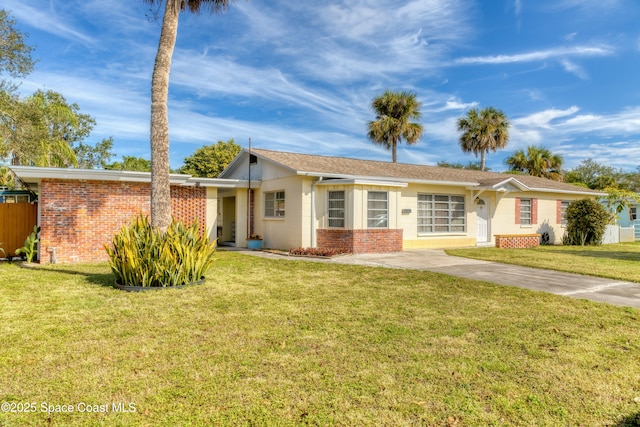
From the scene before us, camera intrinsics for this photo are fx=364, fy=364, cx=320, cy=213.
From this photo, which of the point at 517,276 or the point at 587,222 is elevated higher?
the point at 587,222

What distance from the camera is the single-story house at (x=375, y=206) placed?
13.6m

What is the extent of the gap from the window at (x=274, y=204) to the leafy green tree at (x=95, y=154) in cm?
3098

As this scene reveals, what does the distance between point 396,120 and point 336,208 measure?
52.5 feet

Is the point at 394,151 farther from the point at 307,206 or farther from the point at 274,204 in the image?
the point at 307,206

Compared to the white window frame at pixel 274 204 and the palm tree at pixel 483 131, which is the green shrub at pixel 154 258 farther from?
the palm tree at pixel 483 131

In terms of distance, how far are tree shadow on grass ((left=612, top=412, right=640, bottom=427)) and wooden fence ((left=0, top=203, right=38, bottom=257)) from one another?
14998 millimetres

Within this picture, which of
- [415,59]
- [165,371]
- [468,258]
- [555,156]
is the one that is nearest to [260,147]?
[415,59]

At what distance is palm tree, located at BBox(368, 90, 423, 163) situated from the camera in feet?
89.5

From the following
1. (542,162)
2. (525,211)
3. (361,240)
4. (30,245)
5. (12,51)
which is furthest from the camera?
(542,162)

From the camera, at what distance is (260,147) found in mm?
17234

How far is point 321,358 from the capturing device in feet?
12.2

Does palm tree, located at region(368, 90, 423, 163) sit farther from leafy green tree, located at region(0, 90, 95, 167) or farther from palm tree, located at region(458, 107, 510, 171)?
leafy green tree, located at region(0, 90, 95, 167)

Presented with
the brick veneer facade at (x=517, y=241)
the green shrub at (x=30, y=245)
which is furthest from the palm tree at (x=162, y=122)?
the brick veneer facade at (x=517, y=241)

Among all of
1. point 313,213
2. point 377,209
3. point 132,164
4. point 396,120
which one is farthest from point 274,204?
point 132,164
